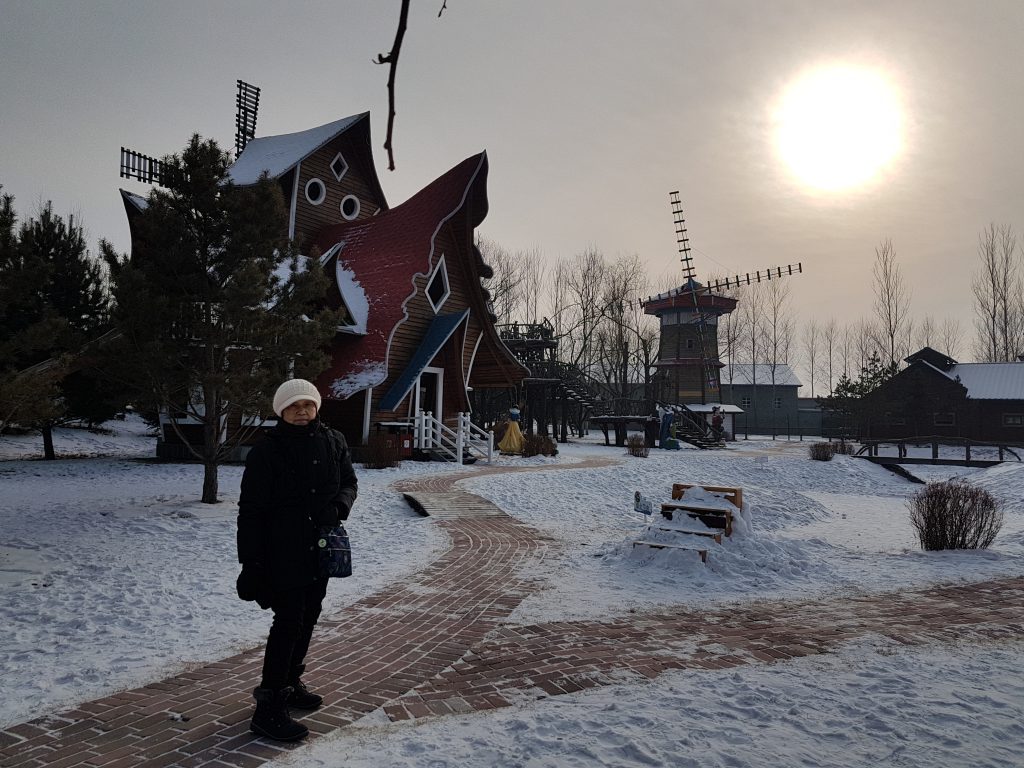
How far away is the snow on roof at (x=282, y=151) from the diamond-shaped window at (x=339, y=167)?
3.01 feet

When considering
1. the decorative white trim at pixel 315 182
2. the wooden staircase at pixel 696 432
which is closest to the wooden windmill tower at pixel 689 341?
the wooden staircase at pixel 696 432

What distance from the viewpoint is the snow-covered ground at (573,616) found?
3.35 m

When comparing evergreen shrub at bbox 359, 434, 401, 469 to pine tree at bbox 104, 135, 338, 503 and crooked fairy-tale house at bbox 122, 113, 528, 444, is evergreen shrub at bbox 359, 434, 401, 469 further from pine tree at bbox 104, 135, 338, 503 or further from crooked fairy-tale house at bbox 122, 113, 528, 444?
pine tree at bbox 104, 135, 338, 503

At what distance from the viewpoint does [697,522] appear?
8211 mm

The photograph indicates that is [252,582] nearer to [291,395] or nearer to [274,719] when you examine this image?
[274,719]

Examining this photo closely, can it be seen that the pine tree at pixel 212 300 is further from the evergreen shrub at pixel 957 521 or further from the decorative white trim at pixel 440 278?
the decorative white trim at pixel 440 278

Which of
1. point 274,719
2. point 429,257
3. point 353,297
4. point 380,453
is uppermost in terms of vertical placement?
point 429,257

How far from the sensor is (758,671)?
4324mm

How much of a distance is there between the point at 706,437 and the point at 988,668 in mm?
27890

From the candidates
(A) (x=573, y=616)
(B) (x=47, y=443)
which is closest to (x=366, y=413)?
(B) (x=47, y=443)

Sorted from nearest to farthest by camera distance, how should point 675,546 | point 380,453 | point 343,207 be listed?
point 675,546, point 380,453, point 343,207

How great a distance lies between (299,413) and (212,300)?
7339mm

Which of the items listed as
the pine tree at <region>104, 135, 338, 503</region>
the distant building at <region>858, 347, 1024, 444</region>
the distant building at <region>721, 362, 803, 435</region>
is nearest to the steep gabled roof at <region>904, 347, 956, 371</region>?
the distant building at <region>858, 347, 1024, 444</region>

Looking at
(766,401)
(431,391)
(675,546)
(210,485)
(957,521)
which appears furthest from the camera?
(766,401)
